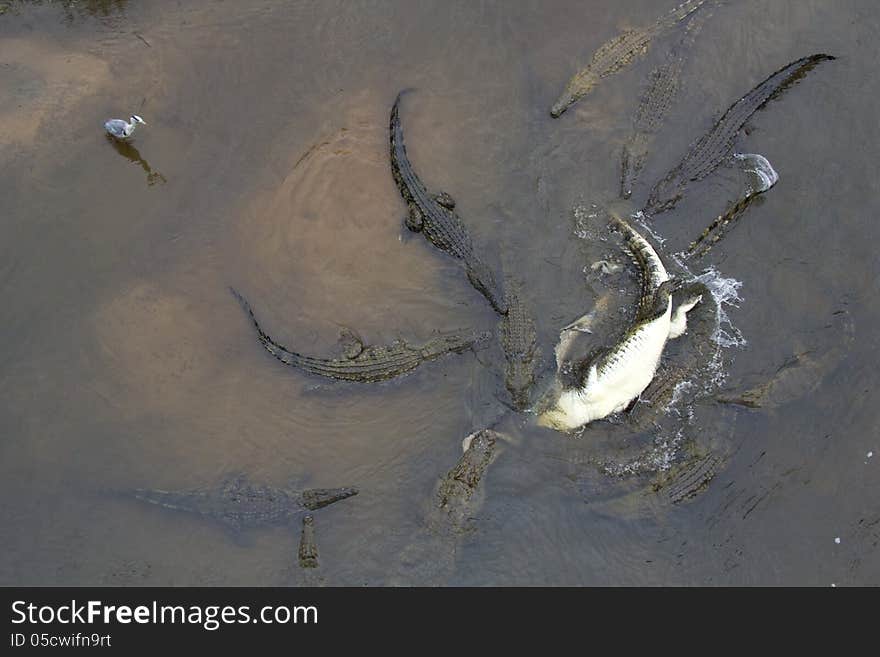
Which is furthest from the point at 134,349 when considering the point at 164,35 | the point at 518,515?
the point at 518,515

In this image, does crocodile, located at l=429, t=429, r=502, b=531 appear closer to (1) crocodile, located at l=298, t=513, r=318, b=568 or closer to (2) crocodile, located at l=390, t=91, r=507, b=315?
(1) crocodile, located at l=298, t=513, r=318, b=568

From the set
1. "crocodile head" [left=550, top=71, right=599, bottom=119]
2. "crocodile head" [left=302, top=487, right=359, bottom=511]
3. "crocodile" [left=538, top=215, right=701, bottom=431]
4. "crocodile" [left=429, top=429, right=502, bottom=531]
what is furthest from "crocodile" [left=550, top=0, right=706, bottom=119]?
"crocodile head" [left=302, top=487, right=359, bottom=511]

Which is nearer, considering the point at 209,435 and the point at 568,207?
the point at 209,435

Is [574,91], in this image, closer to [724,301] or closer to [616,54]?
[616,54]

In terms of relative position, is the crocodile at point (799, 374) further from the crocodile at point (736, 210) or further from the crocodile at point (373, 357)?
the crocodile at point (373, 357)

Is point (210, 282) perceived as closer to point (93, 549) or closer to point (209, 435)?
point (209, 435)

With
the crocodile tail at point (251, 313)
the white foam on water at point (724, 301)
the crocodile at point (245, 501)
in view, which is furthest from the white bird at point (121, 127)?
the white foam on water at point (724, 301)
